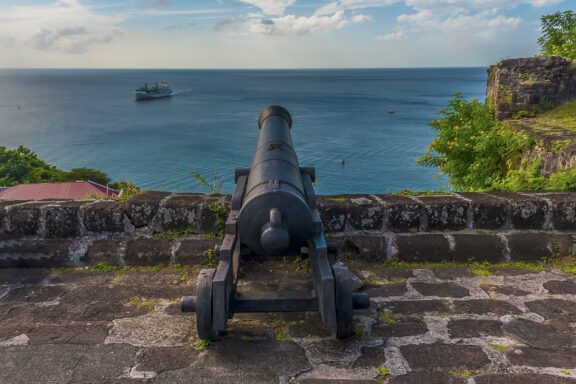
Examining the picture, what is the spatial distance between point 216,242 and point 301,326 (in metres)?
1.25

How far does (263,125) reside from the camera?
407 cm

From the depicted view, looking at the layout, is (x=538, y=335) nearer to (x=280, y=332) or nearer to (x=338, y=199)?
(x=280, y=332)

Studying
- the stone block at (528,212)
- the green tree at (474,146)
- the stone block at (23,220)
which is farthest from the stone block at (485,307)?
the green tree at (474,146)

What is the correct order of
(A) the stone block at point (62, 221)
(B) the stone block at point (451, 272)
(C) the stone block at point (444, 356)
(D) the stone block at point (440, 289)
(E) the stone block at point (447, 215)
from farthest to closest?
(E) the stone block at point (447, 215), (A) the stone block at point (62, 221), (B) the stone block at point (451, 272), (D) the stone block at point (440, 289), (C) the stone block at point (444, 356)

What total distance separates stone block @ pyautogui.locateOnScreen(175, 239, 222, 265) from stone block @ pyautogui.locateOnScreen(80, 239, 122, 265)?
0.45m

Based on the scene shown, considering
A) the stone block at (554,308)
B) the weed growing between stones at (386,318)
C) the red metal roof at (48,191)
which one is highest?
the stone block at (554,308)

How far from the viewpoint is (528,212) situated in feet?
13.0

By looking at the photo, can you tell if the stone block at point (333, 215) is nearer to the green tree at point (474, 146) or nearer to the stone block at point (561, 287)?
the stone block at point (561, 287)

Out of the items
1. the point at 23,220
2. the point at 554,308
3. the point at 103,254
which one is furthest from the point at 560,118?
the point at 23,220

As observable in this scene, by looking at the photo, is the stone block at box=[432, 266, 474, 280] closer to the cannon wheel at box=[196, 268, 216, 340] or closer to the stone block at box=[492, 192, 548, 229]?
the stone block at box=[492, 192, 548, 229]

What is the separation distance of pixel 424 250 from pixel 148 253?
2046 millimetres

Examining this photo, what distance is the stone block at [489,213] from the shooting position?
3975mm

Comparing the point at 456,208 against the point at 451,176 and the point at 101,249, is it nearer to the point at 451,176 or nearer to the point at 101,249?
the point at 101,249

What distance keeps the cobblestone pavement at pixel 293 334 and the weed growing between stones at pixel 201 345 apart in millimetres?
19
